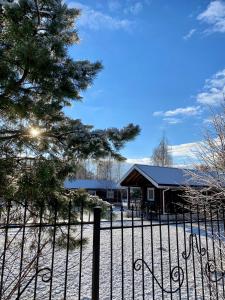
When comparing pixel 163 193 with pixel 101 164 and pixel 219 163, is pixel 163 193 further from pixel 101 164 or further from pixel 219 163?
pixel 101 164

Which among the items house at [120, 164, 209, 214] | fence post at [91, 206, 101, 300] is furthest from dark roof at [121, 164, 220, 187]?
fence post at [91, 206, 101, 300]

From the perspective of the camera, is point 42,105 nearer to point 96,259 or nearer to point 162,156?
point 96,259

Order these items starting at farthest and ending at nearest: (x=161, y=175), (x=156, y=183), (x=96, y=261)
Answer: (x=161, y=175), (x=156, y=183), (x=96, y=261)

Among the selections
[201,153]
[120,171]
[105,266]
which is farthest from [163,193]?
[120,171]

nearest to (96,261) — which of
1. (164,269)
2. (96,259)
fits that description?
(96,259)

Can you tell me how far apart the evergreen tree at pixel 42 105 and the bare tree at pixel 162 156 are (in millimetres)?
41038

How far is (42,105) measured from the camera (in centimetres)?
319

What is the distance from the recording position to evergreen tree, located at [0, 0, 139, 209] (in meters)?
2.69

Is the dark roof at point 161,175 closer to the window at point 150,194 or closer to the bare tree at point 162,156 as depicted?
the window at point 150,194

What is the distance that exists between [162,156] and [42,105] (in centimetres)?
4254

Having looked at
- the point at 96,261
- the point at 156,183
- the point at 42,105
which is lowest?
the point at 96,261

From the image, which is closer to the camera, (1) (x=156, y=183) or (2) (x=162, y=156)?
(1) (x=156, y=183)

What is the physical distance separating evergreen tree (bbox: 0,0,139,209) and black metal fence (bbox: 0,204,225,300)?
324 mm

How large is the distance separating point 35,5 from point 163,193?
17.7 meters
